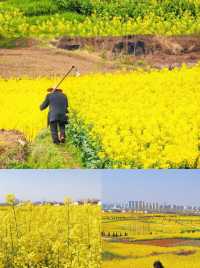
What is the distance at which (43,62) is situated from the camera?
20.0 feet

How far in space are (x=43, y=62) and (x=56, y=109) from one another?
43cm

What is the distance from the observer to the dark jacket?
588 centimetres

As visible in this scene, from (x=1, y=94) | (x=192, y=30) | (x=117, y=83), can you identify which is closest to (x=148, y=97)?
(x=117, y=83)

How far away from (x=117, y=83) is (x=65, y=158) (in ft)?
2.33

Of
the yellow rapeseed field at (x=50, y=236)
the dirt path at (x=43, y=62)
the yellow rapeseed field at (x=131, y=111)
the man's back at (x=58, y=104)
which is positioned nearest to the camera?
Answer: the yellow rapeseed field at (x=131, y=111)

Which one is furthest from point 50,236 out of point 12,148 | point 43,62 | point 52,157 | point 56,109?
point 43,62

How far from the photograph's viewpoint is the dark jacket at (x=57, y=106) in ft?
19.3

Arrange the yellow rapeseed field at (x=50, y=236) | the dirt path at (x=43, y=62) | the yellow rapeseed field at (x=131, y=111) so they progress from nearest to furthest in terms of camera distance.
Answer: the yellow rapeseed field at (x=131, y=111) < the yellow rapeseed field at (x=50, y=236) < the dirt path at (x=43, y=62)

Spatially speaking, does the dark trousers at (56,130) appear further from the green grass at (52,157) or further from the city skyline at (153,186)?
the city skyline at (153,186)

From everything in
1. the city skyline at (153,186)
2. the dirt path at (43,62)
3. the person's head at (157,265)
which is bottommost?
the person's head at (157,265)

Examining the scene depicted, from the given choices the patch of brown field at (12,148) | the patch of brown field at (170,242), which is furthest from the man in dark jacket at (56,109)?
the patch of brown field at (170,242)

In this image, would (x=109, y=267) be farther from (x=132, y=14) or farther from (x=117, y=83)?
(x=132, y=14)

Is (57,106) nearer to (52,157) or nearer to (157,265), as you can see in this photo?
(52,157)

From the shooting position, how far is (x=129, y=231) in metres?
5.76
